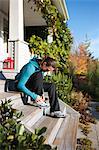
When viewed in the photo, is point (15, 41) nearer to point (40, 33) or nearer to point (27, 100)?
point (27, 100)

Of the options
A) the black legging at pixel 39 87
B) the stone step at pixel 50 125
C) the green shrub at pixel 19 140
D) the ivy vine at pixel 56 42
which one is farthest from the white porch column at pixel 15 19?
the green shrub at pixel 19 140

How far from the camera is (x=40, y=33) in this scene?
12352 mm

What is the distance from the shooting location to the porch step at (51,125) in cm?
369

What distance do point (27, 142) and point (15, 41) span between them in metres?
5.80

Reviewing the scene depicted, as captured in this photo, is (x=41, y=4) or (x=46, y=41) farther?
(x=46, y=41)

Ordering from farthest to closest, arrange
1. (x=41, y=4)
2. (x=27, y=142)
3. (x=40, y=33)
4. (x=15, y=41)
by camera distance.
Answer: (x=40, y=33) → (x=41, y=4) → (x=15, y=41) → (x=27, y=142)

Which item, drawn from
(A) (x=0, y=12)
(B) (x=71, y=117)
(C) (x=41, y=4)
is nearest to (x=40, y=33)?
(A) (x=0, y=12)

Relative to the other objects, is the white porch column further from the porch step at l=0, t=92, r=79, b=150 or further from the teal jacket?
the porch step at l=0, t=92, r=79, b=150

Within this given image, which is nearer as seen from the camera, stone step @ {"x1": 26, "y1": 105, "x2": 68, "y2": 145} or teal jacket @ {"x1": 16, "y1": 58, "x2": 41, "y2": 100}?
stone step @ {"x1": 26, "y1": 105, "x2": 68, "y2": 145}

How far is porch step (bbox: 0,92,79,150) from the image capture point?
3.69 metres

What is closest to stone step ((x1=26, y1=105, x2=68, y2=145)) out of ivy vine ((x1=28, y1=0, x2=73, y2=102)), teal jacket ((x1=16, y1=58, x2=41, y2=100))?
teal jacket ((x1=16, y1=58, x2=41, y2=100))

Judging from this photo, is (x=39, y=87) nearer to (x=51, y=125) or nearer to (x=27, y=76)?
(x=27, y=76)

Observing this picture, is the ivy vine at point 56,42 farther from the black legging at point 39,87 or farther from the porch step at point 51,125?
the porch step at point 51,125

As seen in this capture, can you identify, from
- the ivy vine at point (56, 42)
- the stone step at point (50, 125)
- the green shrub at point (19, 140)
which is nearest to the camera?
the green shrub at point (19, 140)
